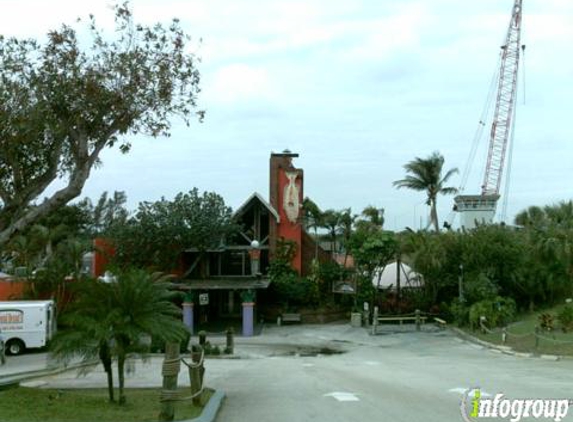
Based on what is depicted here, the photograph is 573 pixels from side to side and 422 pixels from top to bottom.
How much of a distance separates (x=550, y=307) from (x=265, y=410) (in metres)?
33.9

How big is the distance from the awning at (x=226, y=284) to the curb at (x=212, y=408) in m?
27.7

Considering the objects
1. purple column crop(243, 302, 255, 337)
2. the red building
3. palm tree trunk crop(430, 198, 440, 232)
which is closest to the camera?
purple column crop(243, 302, 255, 337)

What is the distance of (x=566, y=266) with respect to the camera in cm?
4131

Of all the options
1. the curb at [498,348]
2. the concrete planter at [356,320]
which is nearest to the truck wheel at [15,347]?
the concrete planter at [356,320]

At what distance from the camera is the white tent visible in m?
48.2

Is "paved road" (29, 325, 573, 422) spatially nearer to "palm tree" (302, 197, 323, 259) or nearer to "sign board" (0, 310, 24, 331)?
"sign board" (0, 310, 24, 331)

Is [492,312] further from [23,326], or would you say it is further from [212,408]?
[212,408]

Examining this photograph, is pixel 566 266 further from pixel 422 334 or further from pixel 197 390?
pixel 197 390

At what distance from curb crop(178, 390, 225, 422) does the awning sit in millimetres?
27657

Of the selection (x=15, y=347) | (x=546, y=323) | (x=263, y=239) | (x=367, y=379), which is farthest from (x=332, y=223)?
(x=367, y=379)

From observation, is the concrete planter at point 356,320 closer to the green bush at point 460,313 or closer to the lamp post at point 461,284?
the green bush at point 460,313

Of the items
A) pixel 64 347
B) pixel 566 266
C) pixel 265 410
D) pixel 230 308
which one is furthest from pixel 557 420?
pixel 230 308

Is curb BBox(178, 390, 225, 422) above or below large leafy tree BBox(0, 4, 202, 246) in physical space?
below

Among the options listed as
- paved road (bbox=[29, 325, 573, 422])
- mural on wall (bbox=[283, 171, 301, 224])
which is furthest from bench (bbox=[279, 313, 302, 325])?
paved road (bbox=[29, 325, 573, 422])
